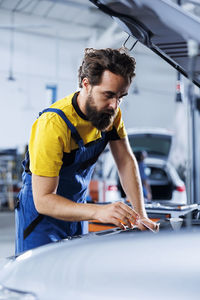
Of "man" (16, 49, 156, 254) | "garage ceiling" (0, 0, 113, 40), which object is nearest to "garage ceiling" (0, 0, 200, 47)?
"garage ceiling" (0, 0, 113, 40)

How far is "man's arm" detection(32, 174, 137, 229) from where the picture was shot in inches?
49.1

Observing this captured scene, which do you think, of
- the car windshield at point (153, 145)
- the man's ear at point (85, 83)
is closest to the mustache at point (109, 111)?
the man's ear at point (85, 83)

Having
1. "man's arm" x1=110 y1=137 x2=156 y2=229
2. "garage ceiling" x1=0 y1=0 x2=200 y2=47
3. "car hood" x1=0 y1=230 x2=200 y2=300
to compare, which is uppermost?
"garage ceiling" x1=0 y1=0 x2=200 y2=47

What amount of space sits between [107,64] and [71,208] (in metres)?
0.49

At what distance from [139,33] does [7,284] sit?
2.70ft

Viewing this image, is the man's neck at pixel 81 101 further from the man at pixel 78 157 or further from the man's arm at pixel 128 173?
the man's arm at pixel 128 173

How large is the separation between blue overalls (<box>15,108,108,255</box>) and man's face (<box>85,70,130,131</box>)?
0.35ft

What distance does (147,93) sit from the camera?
1391cm

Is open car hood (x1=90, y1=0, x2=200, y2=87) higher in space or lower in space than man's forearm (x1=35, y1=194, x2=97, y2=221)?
higher

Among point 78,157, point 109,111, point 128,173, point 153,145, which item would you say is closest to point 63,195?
point 78,157

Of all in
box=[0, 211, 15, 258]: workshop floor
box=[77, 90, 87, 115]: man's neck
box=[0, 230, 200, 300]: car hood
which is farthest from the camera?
box=[0, 211, 15, 258]: workshop floor

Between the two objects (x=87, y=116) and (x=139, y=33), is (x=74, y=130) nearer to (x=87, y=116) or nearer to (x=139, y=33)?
(x=87, y=116)

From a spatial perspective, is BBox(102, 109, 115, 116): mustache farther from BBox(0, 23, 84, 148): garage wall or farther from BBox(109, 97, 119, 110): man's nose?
BBox(0, 23, 84, 148): garage wall

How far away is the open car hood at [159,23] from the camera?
1.11 metres
